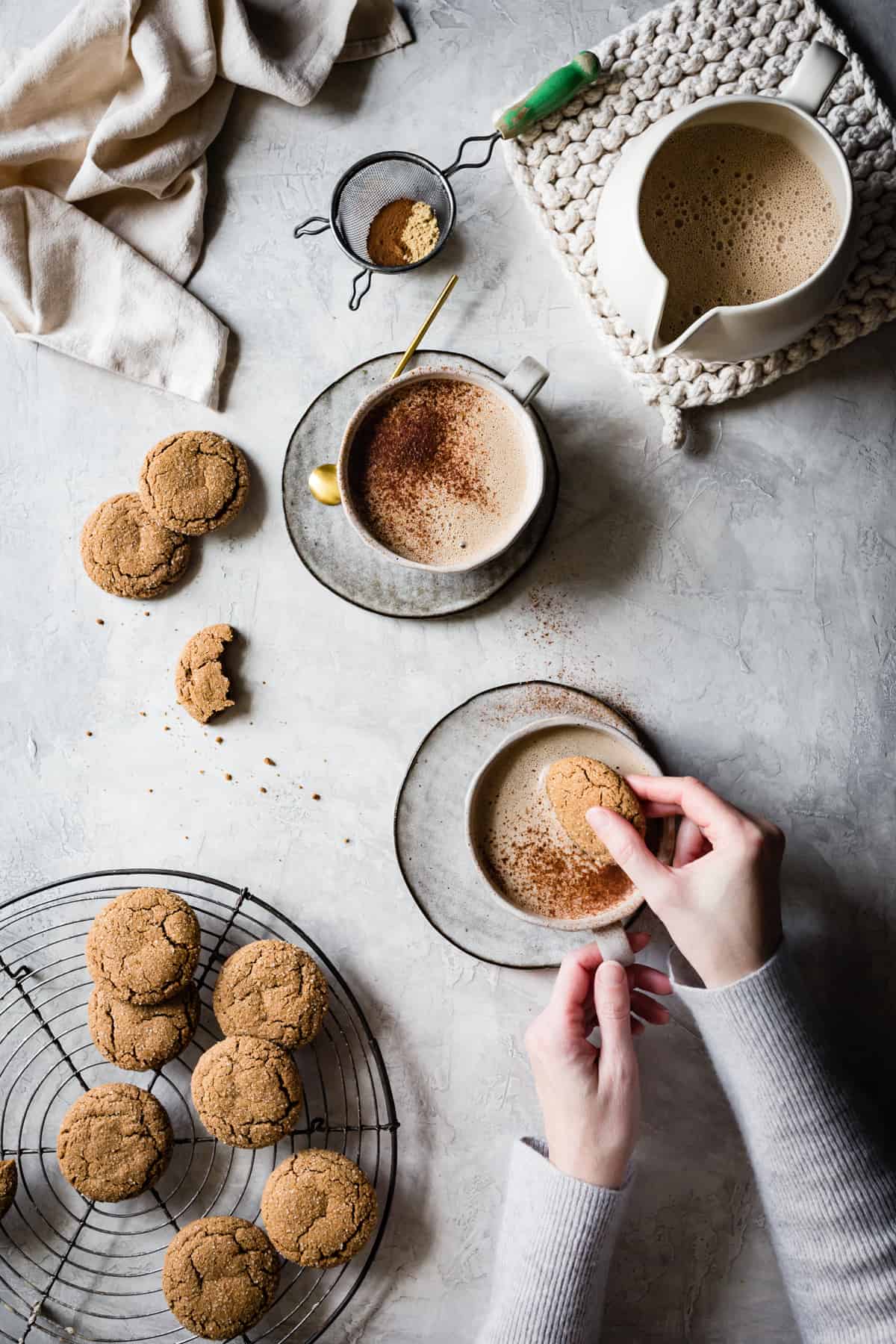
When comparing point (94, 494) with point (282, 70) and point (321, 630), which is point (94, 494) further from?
point (282, 70)

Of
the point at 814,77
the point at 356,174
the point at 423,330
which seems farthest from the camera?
the point at 356,174

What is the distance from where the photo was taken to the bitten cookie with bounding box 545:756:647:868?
1.36 m

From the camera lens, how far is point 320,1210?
4.83 ft

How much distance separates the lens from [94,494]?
1657 millimetres

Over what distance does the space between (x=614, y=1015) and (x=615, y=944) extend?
0.11 metres

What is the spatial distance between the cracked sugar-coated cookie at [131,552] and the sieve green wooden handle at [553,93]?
32.9 inches

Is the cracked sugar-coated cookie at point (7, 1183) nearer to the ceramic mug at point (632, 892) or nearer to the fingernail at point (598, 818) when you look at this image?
the ceramic mug at point (632, 892)

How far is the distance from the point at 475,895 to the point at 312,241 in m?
1.11

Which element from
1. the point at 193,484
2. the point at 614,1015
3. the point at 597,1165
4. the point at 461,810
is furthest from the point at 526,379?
the point at 597,1165

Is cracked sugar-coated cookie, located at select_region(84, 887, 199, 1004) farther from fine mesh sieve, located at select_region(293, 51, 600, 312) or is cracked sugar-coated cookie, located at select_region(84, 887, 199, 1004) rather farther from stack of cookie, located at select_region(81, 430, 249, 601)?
fine mesh sieve, located at select_region(293, 51, 600, 312)

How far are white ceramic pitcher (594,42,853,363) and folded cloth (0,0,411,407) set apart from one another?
564 mm

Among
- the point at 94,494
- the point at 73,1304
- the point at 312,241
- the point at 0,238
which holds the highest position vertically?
the point at 0,238

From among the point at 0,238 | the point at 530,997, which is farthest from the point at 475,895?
the point at 0,238

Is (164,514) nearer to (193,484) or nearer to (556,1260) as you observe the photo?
(193,484)
